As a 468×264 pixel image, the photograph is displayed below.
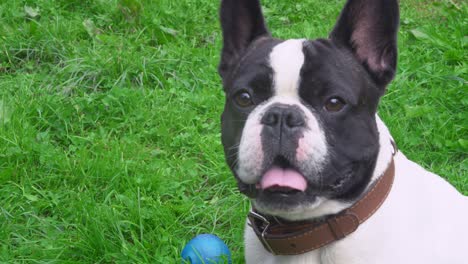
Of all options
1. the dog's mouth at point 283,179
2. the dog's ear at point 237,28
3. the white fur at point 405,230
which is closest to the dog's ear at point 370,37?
the white fur at point 405,230

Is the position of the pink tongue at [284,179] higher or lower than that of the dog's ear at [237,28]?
lower

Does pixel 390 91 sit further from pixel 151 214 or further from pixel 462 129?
pixel 151 214

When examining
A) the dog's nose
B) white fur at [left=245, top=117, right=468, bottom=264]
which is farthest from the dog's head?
white fur at [left=245, top=117, right=468, bottom=264]

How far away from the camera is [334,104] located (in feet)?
7.94

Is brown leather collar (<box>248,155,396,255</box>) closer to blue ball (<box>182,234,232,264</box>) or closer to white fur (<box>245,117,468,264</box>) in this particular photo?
white fur (<box>245,117,468,264</box>)

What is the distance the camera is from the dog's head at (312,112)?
2357 mm

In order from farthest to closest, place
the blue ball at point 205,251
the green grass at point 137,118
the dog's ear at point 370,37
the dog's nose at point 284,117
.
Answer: the green grass at point 137,118 < the blue ball at point 205,251 < the dog's ear at point 370,37 < the dog's nose at point 284,117

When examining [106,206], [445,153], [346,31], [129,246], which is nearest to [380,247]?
[346,31]

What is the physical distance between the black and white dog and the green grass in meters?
0.98

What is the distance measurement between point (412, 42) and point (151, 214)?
242 centimetres

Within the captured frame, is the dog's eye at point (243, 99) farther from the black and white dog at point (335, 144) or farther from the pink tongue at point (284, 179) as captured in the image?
the pink tongue at point (284, 179)

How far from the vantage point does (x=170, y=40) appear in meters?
5.16

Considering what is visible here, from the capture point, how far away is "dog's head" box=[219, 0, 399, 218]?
2357 mm

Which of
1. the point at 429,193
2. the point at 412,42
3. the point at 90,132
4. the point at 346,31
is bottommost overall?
the point at 412,42
